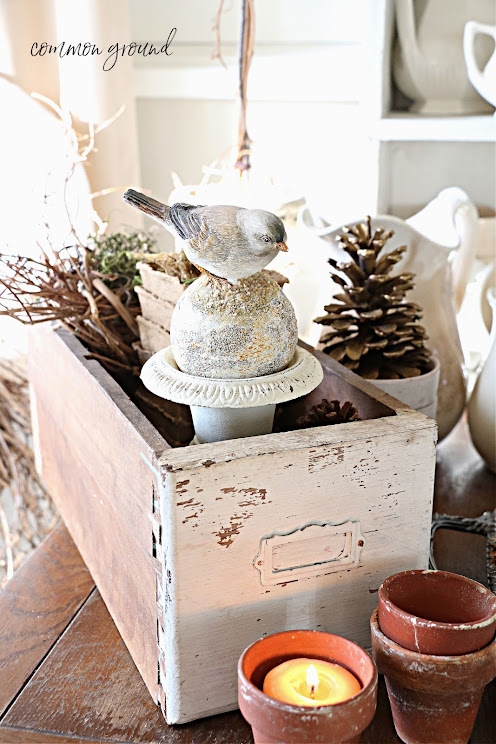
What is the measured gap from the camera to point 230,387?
487 mm

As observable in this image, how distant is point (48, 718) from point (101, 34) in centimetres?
83

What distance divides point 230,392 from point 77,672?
230 millimetres

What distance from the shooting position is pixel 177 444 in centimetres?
64

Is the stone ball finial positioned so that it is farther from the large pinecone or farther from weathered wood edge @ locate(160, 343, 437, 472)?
the large pinecone

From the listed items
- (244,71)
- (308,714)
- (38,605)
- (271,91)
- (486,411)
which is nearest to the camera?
(308,714)

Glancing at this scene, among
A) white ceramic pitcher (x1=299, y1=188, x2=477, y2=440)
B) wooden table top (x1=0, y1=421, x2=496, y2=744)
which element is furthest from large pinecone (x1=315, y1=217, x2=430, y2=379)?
wooden table top (x1=0, y1=421, x2=496, y2=744)

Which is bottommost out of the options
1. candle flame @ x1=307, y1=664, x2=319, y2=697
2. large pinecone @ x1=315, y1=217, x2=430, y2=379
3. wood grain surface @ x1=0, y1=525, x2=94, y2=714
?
wood grain surface @ x1=0, y1=525, x2=94, y2=714

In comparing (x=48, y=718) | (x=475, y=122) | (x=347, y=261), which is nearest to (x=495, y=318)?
(x=347, y=261)

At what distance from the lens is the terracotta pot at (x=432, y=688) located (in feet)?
1.40

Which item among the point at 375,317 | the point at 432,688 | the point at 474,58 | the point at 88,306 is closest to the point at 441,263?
the point at 375,317

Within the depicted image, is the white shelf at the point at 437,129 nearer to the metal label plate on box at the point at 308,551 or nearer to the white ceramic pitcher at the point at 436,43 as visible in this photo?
the white ceramic pitcher at the point at 436,43

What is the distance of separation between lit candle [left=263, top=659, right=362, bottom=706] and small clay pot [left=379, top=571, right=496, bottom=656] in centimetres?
4

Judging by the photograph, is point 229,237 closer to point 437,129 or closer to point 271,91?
point 437,129

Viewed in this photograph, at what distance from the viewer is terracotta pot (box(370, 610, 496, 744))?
1.40 feet
